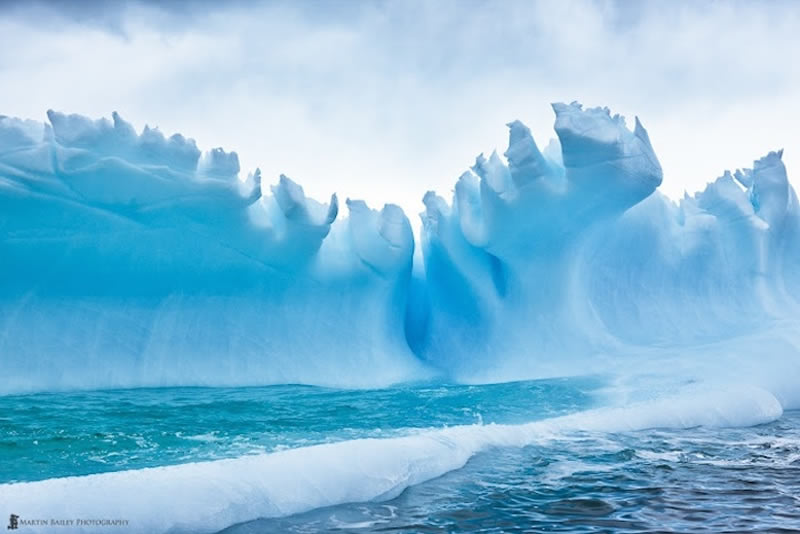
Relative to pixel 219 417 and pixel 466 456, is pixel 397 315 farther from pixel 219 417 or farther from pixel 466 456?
pixel 466 456

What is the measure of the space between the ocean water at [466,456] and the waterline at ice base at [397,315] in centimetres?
5

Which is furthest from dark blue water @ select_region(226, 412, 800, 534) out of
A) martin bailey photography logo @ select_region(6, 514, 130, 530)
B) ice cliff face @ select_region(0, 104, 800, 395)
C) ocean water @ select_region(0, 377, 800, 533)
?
ice cliff face @ select_region(0, 104, 800, 395)

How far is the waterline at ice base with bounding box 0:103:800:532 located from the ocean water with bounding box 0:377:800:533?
0.05m

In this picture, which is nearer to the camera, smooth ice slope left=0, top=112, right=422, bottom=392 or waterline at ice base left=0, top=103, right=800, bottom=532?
waterline at ice base left=0, top=103, right=800, bottom=532

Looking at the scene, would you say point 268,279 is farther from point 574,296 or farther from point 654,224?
point 654,224

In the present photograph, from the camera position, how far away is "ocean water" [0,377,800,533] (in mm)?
3701

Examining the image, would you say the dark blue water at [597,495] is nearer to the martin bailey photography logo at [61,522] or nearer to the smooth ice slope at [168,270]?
the martin bailey photography logo at [61,522]

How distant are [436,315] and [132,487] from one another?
22.4 ft

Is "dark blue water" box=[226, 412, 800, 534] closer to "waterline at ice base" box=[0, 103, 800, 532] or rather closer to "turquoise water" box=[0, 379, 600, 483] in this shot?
"waterline at ice base" box=[0, 103, 800, 532]

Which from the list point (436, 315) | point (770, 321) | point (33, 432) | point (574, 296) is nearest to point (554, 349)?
point (574, 296)

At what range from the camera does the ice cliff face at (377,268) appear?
8.05m

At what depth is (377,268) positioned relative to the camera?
9438 mm

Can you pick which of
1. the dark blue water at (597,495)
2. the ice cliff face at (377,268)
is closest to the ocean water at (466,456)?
the dark blue water at (597,495)

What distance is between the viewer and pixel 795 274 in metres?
11.2
